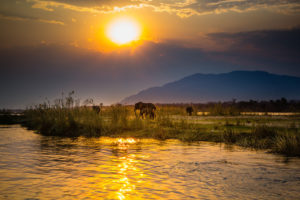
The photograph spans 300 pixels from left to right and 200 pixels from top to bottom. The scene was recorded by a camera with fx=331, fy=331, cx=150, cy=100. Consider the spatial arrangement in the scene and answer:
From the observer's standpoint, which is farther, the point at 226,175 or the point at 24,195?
the point at 226,175

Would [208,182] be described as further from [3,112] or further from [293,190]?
[3,112]

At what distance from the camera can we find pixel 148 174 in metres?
10.6

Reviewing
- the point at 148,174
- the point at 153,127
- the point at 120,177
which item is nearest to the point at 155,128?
the point at 153,127

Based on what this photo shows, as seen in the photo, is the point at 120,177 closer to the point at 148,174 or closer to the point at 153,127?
the point at 148,174

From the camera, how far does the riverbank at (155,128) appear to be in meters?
18.4

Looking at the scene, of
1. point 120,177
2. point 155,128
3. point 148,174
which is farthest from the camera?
point 155,128

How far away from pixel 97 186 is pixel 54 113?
65.3ft

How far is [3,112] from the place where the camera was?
169 feet

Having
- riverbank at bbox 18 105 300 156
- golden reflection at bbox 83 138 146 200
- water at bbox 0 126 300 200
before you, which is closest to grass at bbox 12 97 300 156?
riverbank at bbox 18 105 300 156

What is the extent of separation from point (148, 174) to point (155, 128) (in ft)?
38.4

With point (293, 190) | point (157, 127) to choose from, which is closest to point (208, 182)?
point (293, 190)

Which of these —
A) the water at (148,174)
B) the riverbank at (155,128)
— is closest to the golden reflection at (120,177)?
the water at (148,174)

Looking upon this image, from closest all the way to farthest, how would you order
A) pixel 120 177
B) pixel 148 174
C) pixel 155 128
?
pixel 120 177, pixel 148 174, pixel 155 128

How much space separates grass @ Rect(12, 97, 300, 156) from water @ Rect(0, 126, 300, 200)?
2716 mm
